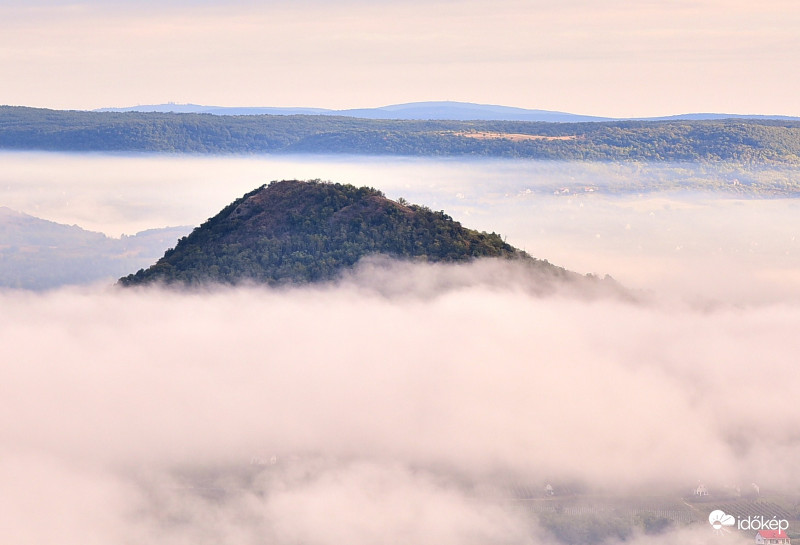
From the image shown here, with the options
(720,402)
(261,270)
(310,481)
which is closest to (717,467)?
(720,402)

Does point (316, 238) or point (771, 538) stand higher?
point (316, 238)

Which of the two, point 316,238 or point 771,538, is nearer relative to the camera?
point 771,538

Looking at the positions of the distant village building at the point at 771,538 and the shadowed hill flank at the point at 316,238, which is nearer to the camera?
the distant village building at the point at 771,538

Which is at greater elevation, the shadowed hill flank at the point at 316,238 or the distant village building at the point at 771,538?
the shadowed hill flank at the point at 316,238
